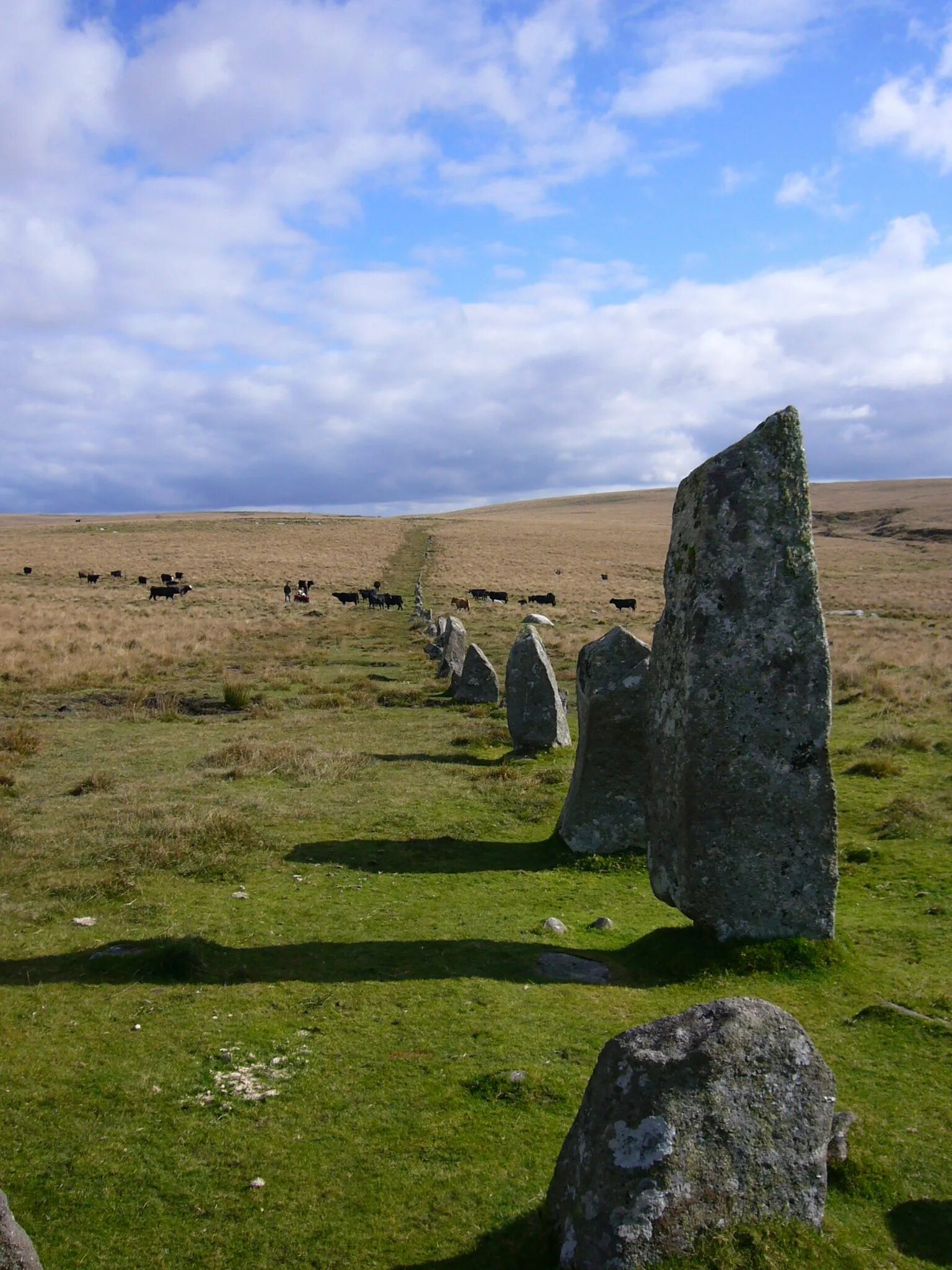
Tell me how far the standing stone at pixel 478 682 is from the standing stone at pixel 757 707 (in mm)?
13395

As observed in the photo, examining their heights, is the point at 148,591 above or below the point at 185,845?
above

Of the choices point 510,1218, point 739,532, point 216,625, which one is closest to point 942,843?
point 739,532

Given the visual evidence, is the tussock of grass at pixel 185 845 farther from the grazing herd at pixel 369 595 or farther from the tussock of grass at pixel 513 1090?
the grazing herd at pixel 369 595

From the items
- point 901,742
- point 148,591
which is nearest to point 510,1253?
point 901,742

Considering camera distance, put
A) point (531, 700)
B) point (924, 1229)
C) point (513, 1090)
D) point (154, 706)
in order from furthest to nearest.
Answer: point (154, 706), point (531, 700), point (513, 1090), point (924, 1229)

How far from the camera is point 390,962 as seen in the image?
26.6ft

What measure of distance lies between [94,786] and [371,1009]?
799 centimetres

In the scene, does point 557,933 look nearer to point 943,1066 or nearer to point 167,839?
point 943,1066

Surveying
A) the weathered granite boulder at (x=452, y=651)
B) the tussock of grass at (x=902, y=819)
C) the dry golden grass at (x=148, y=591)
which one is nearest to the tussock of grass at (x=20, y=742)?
the dry golden grass at (x=148, y=591)

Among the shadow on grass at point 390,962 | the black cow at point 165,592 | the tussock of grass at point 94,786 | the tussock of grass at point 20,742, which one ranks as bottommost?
the shadow on grass at point 390,962

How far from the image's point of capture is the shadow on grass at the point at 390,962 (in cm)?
765

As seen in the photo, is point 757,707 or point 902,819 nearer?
point 757,707

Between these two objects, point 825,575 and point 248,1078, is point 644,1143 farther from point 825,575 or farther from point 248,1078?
point 825,575

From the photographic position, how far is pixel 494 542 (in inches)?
3895
